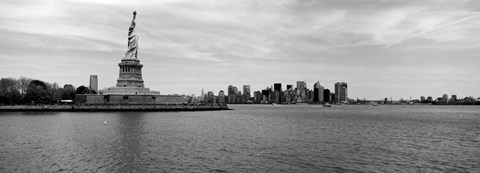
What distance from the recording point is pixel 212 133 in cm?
5375

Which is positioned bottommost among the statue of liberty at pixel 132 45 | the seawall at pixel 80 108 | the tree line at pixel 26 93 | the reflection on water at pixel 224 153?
the reflection on water at pixel 224 153

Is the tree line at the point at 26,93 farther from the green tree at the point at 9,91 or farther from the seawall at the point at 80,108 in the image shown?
the seawall at the point at 80,108

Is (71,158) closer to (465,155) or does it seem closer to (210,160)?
(210,160)

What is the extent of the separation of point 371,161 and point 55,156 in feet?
80.7

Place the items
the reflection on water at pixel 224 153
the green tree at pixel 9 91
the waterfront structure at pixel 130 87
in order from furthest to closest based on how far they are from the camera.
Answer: the green tree at pixel 9 91 → the waterfront structure at pixel 130 87 → the reflection on water at pixel 224 153

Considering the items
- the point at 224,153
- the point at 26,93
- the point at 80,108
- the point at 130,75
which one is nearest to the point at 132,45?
the point at 130,75

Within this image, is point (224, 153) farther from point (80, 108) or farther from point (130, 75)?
point (130, 75)

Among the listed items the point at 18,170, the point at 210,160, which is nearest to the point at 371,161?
the point at 210,160

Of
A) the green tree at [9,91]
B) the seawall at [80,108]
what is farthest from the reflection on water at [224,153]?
the green tree at [9,91]

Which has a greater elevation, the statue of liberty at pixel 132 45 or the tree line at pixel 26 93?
the statue of liberty at pixel 132 45

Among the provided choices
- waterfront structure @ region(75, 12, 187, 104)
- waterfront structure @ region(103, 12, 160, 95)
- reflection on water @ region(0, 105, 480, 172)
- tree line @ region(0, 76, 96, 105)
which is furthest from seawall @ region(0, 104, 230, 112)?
reflection on water @ region(0, 105, 480, 172)

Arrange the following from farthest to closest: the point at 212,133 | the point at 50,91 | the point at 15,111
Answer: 1. the point at 50,91
2. the point at 15,111
3. the point at 212,133

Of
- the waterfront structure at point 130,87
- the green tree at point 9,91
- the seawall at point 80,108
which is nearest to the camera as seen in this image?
the seawall at point 80,108

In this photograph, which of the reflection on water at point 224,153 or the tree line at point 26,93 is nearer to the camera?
the reflection on water at point 224,153
